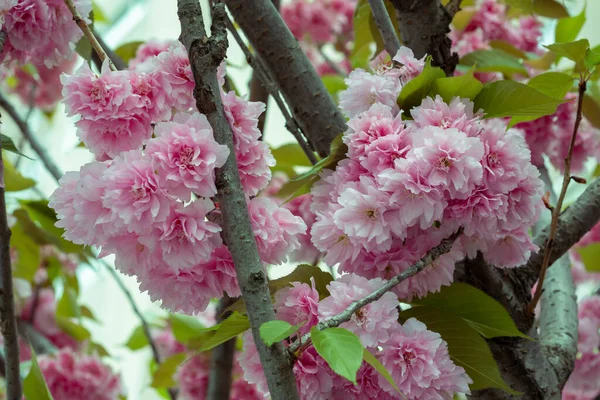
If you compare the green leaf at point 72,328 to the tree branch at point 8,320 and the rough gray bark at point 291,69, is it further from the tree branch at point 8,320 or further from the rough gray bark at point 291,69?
the rough gray bark at point 291,69

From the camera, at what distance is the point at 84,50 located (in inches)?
28.4

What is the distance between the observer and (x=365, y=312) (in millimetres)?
450

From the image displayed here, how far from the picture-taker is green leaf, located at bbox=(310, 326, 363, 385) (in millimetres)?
363

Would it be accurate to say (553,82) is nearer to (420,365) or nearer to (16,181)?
(420,365)

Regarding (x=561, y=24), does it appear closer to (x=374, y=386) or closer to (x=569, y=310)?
(x=569, y=310)

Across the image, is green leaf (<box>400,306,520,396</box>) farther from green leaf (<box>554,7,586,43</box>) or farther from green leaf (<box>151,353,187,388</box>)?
green leaf (<box>151,353,187,388</box>)

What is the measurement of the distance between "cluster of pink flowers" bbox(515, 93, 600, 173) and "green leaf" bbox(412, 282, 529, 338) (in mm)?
509

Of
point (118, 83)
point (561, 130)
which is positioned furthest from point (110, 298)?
point (118, 83)

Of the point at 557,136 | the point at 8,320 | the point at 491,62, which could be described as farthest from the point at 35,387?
the point at 557,136

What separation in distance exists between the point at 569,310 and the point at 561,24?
1.30 ft

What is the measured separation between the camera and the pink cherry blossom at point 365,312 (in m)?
0.45

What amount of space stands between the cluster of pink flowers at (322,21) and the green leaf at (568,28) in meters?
0.84

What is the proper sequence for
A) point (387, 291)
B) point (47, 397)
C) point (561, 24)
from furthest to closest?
point (561, 24) < point (47, 397) < point (387, 291)

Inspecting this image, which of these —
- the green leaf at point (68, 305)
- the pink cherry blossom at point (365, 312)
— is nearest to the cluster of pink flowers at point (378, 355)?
the pink cherry blossom at point (365, 312)
